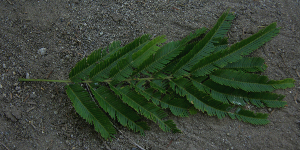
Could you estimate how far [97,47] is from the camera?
2.65m

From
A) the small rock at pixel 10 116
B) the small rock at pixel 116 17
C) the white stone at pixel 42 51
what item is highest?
the small rock at pixel 116 17

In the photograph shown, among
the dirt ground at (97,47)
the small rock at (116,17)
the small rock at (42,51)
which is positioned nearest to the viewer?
the dirt ground at (97,47)

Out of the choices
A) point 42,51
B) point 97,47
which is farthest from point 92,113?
point 42,51

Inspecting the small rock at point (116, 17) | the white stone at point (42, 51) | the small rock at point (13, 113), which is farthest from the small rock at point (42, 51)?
the small rock at point (116, 17)

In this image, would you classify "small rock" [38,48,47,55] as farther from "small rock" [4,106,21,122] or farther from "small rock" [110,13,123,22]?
"small rock" [110,13,123,22]

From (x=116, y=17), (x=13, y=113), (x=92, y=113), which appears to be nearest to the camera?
(x=92, y=113)

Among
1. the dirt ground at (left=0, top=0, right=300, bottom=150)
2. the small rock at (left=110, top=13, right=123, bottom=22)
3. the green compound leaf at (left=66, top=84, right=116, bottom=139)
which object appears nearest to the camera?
the green compound leaf at (left=66, top=84, right=116, bottom=139)

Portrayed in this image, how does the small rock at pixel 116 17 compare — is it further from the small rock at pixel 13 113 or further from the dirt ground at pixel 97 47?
the small rock at pixel 13 113

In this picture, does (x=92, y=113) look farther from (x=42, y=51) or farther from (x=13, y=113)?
(x=42, y=51)

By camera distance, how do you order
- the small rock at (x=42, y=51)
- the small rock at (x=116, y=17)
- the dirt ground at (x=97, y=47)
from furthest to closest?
the small rock at (x=116, y=17), the small rock at (x=42, y=51), the dirt ground at (x=97, y=47)

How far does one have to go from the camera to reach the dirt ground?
237 cm

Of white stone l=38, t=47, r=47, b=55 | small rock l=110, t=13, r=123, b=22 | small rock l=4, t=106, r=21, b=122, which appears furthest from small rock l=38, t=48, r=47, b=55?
small rock l=110, t=13, r=123, b=22

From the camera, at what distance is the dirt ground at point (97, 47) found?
7.78 ft

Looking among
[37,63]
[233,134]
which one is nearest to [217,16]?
[233,134]
